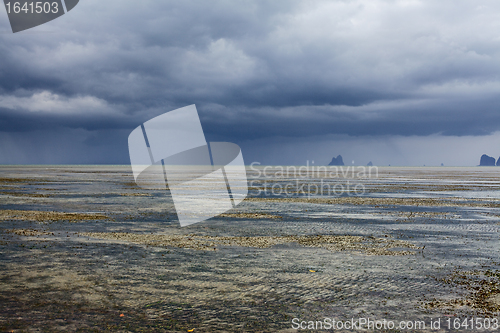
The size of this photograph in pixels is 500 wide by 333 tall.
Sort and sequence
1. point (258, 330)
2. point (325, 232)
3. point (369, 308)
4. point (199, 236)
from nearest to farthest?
1. point (258, 330)
2. point (369, 308)
3. point (199, 236)
4. point (325, 232)

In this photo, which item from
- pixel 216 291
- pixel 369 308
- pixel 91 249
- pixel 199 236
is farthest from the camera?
pixel 199 236

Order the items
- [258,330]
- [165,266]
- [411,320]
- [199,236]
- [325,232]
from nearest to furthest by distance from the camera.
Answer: [258,330] < [411,320] < [165,266] < [199,236] < [325,232]

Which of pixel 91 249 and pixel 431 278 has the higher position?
pixel 91 249

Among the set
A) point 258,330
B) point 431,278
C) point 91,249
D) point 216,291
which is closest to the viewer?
point 258,330

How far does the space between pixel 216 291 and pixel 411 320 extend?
426 cm

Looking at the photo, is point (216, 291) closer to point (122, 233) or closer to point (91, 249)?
point (91, 249)

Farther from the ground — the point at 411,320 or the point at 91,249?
the point at 91,249

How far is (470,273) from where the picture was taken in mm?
11039

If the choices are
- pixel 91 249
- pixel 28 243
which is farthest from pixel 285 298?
pixel 28 243

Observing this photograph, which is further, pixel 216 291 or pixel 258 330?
pixel 216 291

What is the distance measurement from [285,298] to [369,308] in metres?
1.82

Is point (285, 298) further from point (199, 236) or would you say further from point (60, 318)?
point (199, 236)

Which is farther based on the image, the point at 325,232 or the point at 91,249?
the point at 325,232

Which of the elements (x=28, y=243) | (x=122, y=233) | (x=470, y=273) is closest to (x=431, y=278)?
(x=470, y=273)
